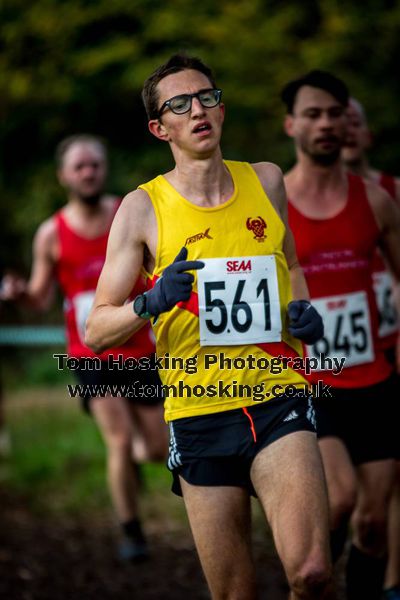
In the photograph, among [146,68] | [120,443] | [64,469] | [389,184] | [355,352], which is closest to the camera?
[355,352]

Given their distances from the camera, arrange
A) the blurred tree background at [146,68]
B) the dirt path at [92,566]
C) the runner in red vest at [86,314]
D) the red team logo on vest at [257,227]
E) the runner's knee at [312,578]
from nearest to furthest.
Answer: the runner's knee at [312,578], the red team logo on vest at [257,227], the dirt path at [92,566], the runner in red vest at [86,314], the blurred tree background at [146,68]

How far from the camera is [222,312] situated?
3.83 metres

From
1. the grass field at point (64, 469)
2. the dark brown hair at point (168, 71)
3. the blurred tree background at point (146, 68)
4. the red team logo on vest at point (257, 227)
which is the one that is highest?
the blurred tree background at point (146, 68)

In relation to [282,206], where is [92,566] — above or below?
below

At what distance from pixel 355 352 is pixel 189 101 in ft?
5.32

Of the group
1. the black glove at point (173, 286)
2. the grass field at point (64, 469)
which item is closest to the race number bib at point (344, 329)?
the black glove at point (173, 286)

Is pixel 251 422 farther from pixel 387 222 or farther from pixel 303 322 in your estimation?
pixel 387 222

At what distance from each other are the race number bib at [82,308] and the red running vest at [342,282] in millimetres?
2150

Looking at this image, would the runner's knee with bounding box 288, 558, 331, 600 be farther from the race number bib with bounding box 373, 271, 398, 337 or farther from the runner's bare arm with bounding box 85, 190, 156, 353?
the race number bib with bounding box 373, 271, 398, 337

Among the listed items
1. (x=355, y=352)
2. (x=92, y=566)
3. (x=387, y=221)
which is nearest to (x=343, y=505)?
(x=355, y=352)

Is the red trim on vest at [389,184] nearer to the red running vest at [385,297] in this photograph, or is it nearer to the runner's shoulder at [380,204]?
the red running vest at [385,297]

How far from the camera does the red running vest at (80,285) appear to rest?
6.77m

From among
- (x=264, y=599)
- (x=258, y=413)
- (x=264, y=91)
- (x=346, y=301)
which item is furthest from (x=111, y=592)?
(x=264, y=91)

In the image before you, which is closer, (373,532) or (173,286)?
Answer: (173,286)
